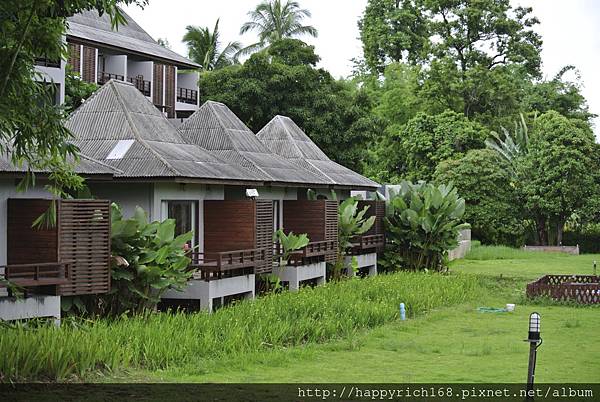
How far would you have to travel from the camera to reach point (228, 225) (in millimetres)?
20547

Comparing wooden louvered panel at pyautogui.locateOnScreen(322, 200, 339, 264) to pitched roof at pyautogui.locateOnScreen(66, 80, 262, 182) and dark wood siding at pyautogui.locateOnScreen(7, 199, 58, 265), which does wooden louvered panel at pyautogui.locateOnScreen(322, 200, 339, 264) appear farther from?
dark wood siding at pyautogui.locateOnScreen(7, 199, 58, 265)

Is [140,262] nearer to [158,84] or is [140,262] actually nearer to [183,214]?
[183,214]

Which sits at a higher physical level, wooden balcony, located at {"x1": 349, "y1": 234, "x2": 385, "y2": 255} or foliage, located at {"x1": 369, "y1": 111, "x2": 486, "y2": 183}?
foliage, located at {"x1": 369, "y1": 111, "x2": 486, "y2": 183}

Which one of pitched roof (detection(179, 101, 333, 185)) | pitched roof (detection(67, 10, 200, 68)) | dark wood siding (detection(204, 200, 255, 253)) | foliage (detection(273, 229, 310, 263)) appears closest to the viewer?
dark wood siding (detection(204, 200, 255, 253))

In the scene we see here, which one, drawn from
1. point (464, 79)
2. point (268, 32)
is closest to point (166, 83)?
point (268, 32)

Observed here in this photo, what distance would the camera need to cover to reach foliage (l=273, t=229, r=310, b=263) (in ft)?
73.1

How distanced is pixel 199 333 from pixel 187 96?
2971 cm

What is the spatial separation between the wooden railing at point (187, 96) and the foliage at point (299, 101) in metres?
4.79

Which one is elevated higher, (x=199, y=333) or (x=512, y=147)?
(x=512, y=147)

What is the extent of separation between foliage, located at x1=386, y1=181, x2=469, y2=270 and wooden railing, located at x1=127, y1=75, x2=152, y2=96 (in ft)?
42.2

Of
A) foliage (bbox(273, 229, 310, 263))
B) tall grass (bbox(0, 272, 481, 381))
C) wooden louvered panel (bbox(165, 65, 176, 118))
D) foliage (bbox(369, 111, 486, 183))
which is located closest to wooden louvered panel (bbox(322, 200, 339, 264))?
foliage (bbox(273, 229, 310, 263))

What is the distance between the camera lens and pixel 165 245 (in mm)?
16562

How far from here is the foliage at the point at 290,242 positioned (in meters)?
22.3

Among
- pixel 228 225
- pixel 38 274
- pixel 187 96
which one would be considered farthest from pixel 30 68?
pixel 187 96
